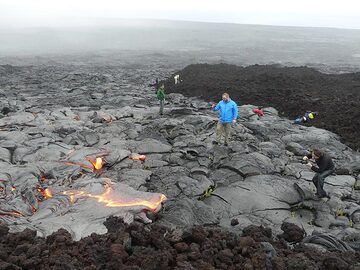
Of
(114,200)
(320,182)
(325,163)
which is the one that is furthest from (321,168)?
(114,200)

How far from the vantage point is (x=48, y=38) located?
347ft

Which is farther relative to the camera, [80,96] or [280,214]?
[80,96]

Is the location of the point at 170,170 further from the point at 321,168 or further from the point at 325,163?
the point at 325,163

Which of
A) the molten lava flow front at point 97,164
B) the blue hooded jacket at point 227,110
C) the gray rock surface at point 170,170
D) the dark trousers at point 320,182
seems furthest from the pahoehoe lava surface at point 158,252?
the blue hooded jacket at point 227,110

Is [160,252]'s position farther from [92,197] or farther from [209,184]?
[209,184]

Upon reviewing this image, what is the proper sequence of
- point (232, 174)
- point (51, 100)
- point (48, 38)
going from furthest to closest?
point (48, 38)
point (51, 100)
point (232, 174)

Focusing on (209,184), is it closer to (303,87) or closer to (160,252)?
(160,252)

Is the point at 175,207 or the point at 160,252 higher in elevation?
the point at 160,252

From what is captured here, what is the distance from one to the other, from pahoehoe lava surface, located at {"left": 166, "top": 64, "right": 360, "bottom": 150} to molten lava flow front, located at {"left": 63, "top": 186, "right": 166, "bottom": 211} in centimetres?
1046

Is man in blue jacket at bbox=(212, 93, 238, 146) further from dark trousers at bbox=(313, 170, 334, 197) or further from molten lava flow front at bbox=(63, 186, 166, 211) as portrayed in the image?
molten lava flow front at bbox=(63, 186, 166, 211)

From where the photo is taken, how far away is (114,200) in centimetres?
1016

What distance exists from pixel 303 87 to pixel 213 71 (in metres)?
10.8

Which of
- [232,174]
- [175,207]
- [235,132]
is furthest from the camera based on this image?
[235,132]

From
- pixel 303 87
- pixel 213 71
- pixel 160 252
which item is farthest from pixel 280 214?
pixel 213 71
